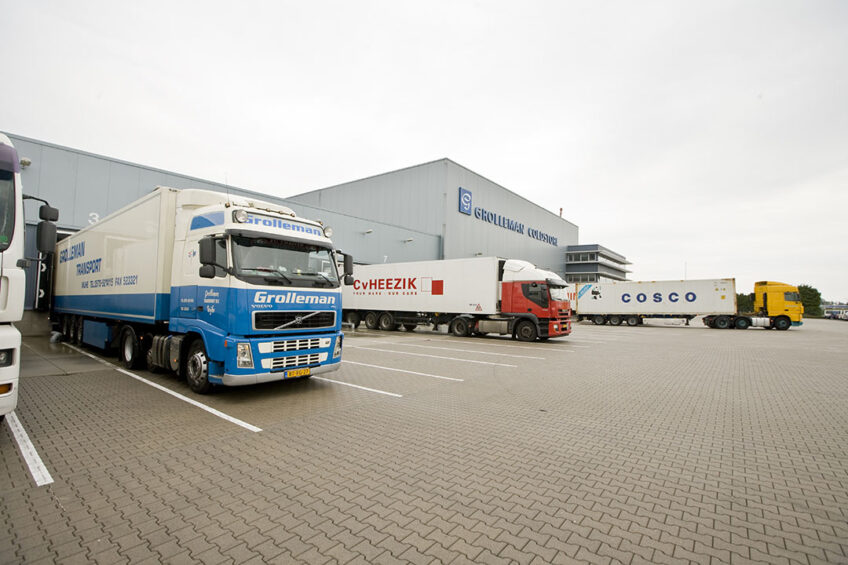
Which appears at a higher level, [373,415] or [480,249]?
[480,249]

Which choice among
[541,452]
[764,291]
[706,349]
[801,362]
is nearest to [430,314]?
[706,349]

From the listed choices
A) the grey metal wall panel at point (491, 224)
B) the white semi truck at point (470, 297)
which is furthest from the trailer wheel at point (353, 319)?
the grey metal wall panel at point (491, 224)

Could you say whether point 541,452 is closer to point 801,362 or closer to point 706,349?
point 801,362

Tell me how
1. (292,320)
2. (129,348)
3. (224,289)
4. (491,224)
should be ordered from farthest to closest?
(491,224), (129,348), (292,320), (224,289)

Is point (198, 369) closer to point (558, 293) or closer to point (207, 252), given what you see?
point (207, 252)

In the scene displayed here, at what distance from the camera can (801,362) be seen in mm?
11844

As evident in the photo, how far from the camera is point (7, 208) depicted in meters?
4.39

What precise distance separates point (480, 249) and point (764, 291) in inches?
840

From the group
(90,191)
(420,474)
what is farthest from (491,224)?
(420,474)

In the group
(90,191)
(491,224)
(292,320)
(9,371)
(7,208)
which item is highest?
(491,224)

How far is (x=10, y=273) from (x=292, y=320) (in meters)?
3.22

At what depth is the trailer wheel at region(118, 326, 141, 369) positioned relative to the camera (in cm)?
820

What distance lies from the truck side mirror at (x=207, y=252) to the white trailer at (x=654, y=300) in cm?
2460

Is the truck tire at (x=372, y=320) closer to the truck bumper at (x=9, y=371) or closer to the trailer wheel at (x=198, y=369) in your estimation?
the trailer wheel at (x=198, y=369)
